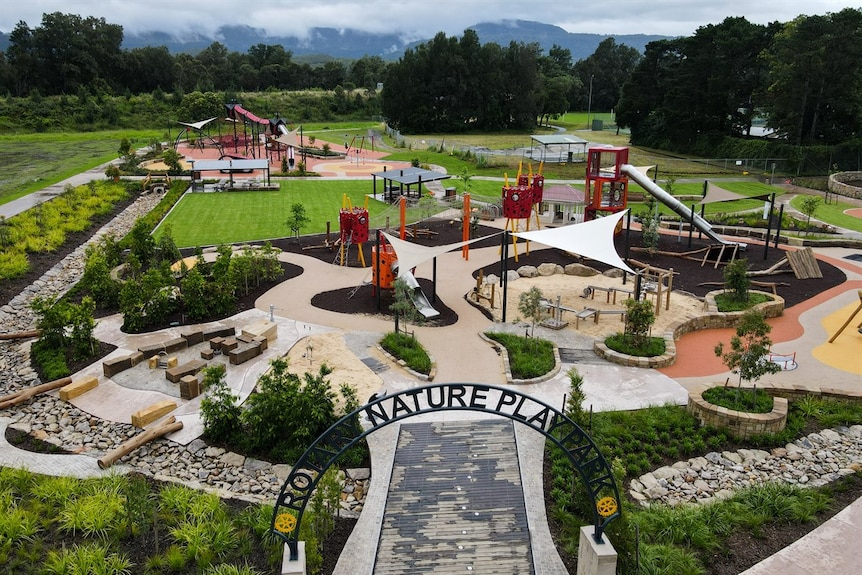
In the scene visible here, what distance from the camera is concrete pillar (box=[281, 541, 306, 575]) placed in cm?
762

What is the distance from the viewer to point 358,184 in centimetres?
4022

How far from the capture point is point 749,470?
452 inches

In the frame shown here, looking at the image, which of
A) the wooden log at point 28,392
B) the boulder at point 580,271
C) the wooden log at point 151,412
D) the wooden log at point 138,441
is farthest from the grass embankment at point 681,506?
the wooden log at point 28,392

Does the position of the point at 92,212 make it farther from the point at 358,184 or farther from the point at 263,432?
the point at 263,432

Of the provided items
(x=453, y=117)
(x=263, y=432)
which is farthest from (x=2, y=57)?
(x=263, y=432)

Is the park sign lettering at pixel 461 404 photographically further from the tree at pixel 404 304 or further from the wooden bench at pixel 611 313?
the wooden bench at pixel 611 313

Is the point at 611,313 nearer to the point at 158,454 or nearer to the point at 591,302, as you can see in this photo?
the point at 591,302

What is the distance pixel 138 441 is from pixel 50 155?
149 ft

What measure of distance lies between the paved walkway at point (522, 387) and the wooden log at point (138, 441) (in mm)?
A: 222

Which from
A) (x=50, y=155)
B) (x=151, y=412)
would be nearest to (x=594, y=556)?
(x=151, y=412)

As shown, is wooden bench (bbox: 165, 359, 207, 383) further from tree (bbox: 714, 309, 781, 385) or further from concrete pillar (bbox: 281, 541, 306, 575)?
tree (bbox: 714, 309, 781, 385)

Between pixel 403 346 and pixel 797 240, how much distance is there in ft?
66.9

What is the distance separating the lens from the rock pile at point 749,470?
35.6ft

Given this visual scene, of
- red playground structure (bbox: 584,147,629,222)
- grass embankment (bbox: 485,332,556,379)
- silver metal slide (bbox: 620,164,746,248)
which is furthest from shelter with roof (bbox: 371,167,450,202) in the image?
grass embankment (bbox: 485,332,556,379)
